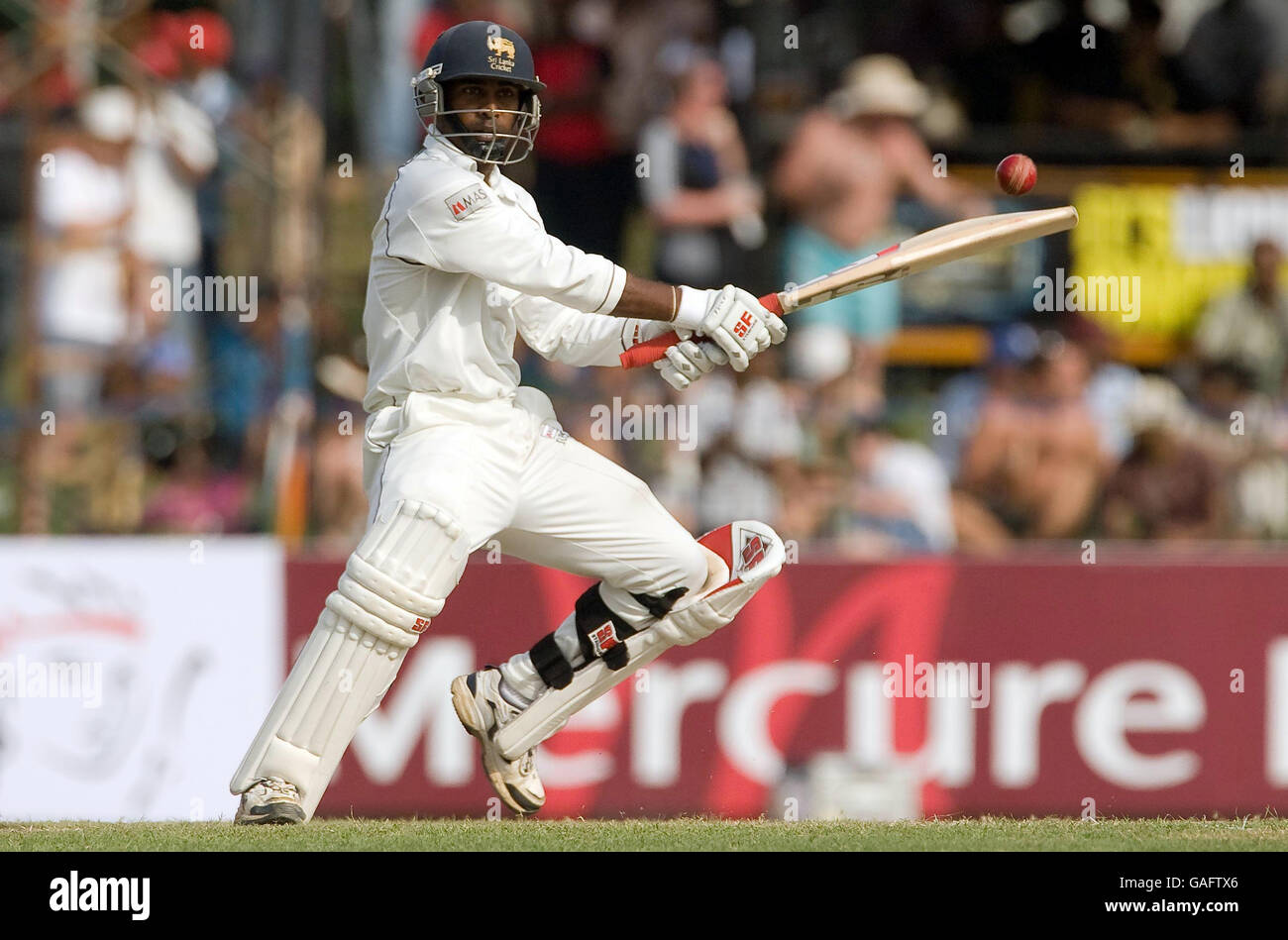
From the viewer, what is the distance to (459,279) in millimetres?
5812

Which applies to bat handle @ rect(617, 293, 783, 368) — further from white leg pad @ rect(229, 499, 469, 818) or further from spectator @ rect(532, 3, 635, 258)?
spectator @ rect(532, 3, 635, 258)

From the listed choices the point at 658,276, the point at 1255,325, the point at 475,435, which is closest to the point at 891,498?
the point at 658,276

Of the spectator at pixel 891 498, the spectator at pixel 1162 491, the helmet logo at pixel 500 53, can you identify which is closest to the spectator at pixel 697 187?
the spectator at pixel 891 498

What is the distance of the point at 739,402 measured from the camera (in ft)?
29.4

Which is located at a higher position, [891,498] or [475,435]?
[475,435]

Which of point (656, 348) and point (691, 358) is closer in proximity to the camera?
point (691, 358)

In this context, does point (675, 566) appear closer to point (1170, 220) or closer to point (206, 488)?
point (206, 488)

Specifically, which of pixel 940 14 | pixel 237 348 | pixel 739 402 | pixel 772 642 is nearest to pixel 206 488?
pixel 237 348

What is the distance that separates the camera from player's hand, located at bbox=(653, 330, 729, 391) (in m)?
5.84

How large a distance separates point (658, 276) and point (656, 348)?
369 centimetres
